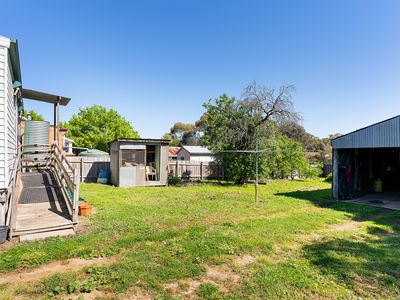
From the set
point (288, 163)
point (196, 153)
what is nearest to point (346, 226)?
point (288, 163)

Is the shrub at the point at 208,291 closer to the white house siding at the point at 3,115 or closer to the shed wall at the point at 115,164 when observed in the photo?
the white house siding at the point at 3,115

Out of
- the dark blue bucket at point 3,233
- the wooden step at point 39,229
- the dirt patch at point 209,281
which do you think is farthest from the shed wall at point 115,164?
the dirt patch at point 209,281

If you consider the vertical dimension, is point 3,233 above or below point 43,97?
below

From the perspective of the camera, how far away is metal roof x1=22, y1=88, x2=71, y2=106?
27.5 feet

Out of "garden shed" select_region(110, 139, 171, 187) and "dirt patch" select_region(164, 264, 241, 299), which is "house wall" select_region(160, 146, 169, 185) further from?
"dirt patch" select_region(164, 264, 241, 299)

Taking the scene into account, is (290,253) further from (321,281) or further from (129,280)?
(129,280)

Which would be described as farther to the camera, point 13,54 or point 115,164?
point 115,164

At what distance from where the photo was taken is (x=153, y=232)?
201 inches

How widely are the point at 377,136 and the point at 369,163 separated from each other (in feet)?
14.8

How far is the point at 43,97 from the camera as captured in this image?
8719 millimetres

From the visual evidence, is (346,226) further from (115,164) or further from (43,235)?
(115,164)

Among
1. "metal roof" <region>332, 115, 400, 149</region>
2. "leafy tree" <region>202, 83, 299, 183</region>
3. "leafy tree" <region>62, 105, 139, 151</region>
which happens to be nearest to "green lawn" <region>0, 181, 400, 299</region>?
"metal roof" <region>332, 115, 400, 149</region>

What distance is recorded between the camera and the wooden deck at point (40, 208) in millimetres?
4828

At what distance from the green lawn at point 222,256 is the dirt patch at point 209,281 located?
0.01 meters
